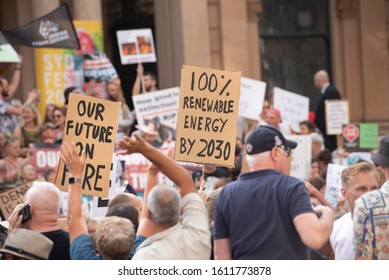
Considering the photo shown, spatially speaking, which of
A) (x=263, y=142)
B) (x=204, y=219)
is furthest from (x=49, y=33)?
(x=204, y=219)

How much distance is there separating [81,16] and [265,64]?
439cm

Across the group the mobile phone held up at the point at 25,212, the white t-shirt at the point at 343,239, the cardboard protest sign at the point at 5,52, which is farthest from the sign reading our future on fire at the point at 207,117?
the cardboard protest sign at the point at 5,52

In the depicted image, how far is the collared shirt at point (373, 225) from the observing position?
7465mm

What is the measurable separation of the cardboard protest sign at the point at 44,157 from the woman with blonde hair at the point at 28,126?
1.35 metres

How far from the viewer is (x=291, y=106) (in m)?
18.9

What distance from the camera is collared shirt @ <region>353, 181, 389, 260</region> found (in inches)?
294

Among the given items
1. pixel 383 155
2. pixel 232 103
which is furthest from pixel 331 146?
pixel 383 155

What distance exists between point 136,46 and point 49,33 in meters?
1.70

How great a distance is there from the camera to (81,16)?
20.8 meters

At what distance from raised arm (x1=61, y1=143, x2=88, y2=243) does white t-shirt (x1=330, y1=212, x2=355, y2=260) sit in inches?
76.8

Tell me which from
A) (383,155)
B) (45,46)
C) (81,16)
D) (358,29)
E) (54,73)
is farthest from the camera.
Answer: (358,29)

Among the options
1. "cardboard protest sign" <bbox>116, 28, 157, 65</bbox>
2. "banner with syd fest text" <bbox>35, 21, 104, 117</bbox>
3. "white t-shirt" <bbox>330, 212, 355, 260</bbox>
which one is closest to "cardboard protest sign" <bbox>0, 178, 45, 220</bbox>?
"white t-shirt" <bbox>330, 212, 355, 260</bbox>

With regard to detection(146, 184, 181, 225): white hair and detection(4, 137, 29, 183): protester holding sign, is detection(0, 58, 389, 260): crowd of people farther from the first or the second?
detection(4, 137, 29, 183): protester holding sign
